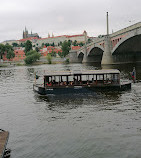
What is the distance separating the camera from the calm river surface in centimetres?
1291

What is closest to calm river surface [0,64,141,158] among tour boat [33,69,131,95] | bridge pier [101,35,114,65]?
tour boat [33,69,131,95]

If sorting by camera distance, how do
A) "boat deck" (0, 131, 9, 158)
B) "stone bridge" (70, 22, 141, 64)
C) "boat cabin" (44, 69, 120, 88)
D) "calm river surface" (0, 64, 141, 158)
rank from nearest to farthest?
1. "boat deck" (0, 131, 9, 158)
2. "calm river surface" (0, 64, 141, 158)
3. "boat cabin" (44, 69, 120, 88)
4. "stone bridge" (70, 22, 141, 64)

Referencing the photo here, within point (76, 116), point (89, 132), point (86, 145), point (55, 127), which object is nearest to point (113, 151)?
point (86, 145)

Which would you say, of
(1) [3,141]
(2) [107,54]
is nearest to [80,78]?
(1) [3,141]

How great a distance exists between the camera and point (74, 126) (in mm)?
16875

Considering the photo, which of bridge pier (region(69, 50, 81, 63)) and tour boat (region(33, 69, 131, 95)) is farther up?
bridge pier (region(69, 50, 81, 63))

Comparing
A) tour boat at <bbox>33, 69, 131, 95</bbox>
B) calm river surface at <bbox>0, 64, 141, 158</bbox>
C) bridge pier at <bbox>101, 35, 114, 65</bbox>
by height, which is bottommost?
calm river surface at <bbox>0, 64, 141, 158</bbox>

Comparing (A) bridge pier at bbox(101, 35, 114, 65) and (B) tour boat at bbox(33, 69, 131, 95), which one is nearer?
(B) tour boat at bbox(33, 69, 131, 95)

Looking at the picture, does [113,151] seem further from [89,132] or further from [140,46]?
[140,46]

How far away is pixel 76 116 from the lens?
63.9 ft

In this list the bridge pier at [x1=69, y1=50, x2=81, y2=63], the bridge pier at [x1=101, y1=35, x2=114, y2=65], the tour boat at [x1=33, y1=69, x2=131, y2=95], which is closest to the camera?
the tour boat at [x1=33, y1=69, x2=131, y2=95]

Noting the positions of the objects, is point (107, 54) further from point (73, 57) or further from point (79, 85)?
point (73, 57)

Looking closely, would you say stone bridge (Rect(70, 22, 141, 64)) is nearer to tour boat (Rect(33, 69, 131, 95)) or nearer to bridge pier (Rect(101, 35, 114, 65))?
bridge pier (Rect(101, 35, 114, 65))

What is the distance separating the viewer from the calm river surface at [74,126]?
42.3 ft
